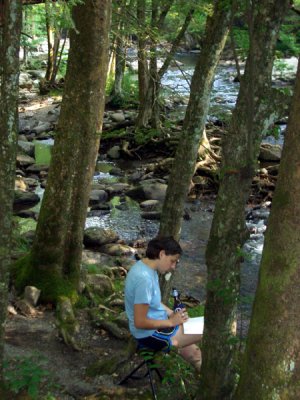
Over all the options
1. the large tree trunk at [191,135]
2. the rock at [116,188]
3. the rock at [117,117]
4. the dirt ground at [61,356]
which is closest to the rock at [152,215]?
the rock at [116,188]

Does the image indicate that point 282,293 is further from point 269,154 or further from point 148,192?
point 269,154

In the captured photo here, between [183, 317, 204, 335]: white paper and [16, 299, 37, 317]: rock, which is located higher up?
[183, 317, 204, 335]: white paper

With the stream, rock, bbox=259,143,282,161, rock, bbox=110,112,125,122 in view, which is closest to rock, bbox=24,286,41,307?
the stream

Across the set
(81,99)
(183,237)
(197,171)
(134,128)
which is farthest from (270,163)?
(81,99)

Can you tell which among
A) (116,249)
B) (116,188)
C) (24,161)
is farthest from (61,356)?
(24,161)

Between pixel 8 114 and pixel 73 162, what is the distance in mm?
3393

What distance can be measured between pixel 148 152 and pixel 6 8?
1680 cm

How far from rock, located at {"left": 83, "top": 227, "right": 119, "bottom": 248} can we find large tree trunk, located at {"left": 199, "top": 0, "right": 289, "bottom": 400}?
8536 millimetres

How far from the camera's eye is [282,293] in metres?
3.12

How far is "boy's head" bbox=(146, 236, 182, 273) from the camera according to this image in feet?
16.6

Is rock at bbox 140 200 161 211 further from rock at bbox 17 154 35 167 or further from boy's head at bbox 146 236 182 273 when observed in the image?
boy's head at bbox 146 236 182 273

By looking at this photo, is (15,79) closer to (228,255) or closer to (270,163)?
(228,255)

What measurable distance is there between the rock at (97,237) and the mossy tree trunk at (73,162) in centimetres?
487

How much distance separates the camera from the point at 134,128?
2191 cm
